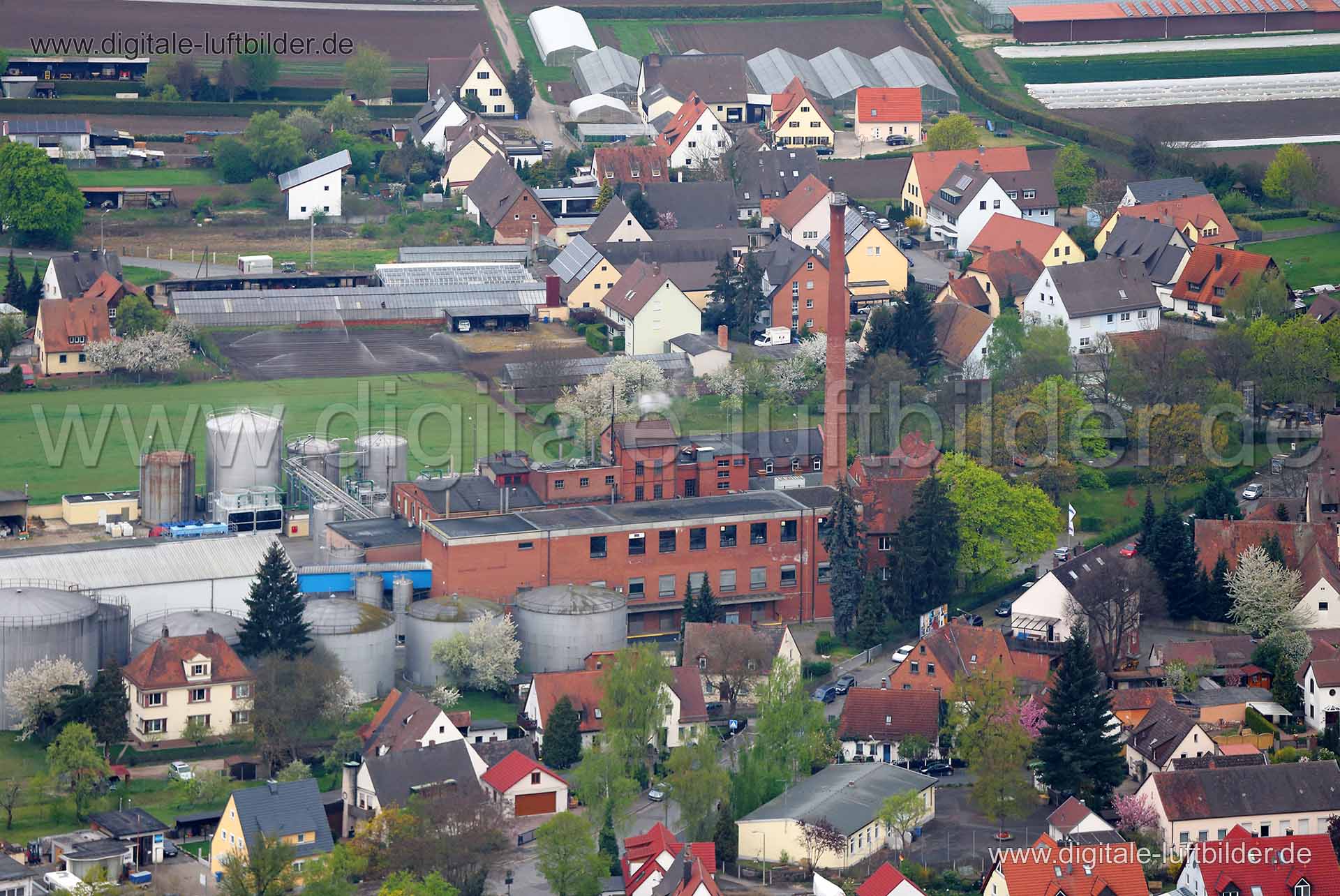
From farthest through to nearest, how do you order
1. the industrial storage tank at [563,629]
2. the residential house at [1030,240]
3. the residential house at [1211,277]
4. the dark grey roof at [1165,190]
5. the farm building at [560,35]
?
the farm building at [560,35], the dark grey roof at [1165,190], the residential house at [1030,240], the residential house at [1211,277], the industrial storage tank at [563,629]

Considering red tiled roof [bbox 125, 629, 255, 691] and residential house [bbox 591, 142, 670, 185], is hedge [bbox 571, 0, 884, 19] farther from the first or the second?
red tiled roof [bbox 125, 629, 255, 691]

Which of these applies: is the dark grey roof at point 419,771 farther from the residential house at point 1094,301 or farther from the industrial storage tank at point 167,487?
the residential house at point 1094,301

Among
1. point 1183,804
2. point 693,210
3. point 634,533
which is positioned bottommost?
point 1183,804

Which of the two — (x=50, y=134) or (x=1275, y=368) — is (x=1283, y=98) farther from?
(x=50, y=134)

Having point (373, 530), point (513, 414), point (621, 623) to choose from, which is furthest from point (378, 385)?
point (621, 623)

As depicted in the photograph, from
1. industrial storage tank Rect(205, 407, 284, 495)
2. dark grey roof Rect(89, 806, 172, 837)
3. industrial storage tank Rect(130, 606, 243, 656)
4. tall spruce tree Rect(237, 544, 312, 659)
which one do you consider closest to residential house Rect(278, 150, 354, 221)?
industrial storage tank Rect(205, 407, 284, 495)

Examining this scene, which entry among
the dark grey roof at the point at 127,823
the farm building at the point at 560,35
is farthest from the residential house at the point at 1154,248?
the dark grey roof at the point at 127,823
